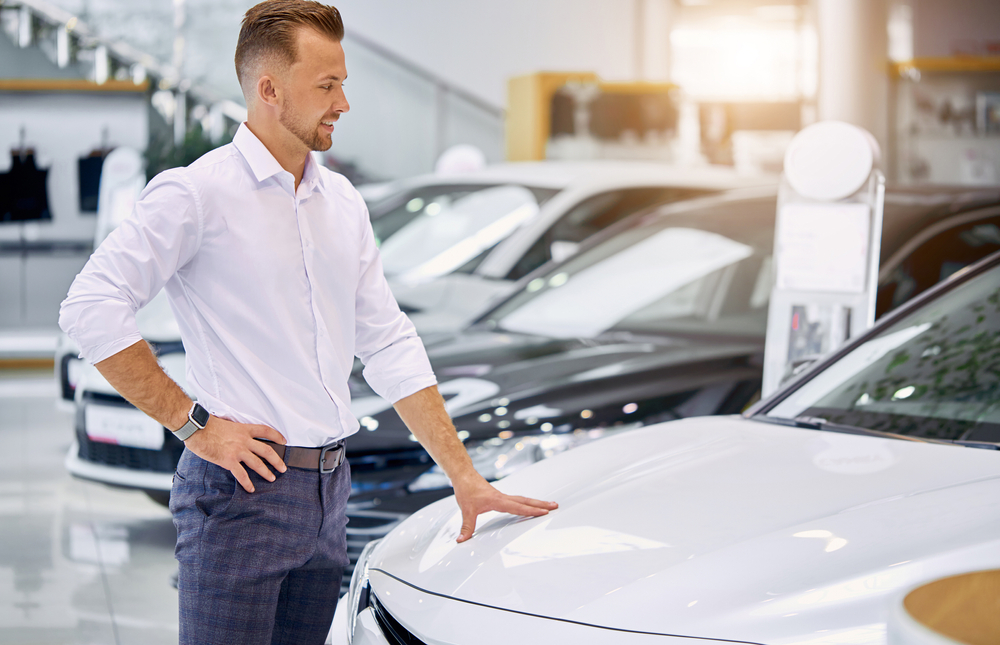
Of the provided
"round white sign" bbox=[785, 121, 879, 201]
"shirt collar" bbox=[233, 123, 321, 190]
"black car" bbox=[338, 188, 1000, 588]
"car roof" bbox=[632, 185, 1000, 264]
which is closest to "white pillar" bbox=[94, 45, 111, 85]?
"black car" bbox=[338, 188, 1000, 588]

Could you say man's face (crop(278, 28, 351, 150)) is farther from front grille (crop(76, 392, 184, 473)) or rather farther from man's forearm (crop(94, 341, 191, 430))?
front grille (crop(76, 392, 184, 473))

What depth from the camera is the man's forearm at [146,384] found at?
1.38 meters

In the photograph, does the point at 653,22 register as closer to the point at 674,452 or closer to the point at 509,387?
the point at 509,387

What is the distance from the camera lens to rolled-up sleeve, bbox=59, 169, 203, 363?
136 cm

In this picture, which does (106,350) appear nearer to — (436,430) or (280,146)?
(280,146)

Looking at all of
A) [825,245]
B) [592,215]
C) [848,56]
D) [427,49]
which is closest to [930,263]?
[825,245]

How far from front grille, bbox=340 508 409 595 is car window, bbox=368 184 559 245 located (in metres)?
2.80

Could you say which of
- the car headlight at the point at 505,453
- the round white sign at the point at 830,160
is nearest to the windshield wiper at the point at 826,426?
the car headlight at the point at 505,453

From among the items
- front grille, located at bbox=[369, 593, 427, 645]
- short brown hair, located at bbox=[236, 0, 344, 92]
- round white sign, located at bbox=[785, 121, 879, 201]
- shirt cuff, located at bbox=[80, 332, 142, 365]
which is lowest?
front grille, located at bbox=[369, 593, 427, 645]

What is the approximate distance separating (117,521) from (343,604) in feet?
8.67

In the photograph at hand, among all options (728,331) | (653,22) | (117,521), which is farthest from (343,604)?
(653,22)

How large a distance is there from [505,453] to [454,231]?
2658mm

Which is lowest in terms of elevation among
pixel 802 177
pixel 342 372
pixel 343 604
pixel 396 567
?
pixel 343 604

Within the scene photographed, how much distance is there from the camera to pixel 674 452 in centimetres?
190
